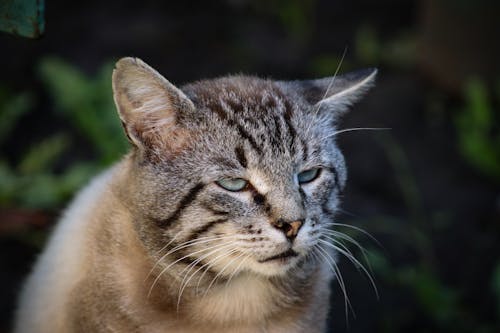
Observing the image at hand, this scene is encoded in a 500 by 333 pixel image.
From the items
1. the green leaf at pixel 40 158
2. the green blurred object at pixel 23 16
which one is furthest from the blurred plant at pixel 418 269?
the green blurred object at pixel 23 16

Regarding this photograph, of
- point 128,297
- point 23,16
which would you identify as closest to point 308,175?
point 128,297

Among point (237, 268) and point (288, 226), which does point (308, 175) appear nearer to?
point (288, 226)

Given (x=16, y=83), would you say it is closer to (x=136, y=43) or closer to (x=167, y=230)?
(x=136, y=43)

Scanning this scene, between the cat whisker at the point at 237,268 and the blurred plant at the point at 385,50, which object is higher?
the cat whisker at the point at 237,268

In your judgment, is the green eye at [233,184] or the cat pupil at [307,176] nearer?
the green eye at [233,184]

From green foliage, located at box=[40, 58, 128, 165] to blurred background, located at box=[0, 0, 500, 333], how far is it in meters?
0.01

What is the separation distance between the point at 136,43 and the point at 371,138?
241cm

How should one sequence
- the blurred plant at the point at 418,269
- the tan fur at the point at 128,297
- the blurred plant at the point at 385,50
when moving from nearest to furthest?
the tan fur at the point at 128,297 < the blurred plant at the point at 418,269 < the blurred plant at the point at 385,50

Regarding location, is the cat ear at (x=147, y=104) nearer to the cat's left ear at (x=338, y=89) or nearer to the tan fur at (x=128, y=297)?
the tan fur at (x=128, y=297)

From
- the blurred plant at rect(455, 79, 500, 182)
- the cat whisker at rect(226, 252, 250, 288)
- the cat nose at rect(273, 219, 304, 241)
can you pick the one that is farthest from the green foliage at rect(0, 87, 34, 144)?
the blurred plant at rect(455, 79, 500, 182)

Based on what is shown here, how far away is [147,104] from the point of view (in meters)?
2.84

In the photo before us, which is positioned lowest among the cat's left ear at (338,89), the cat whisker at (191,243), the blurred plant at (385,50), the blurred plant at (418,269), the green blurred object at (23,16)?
the blurred plant at (418,269)

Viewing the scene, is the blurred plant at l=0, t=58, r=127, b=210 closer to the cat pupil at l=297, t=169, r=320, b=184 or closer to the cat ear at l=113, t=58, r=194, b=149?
the cat ear at l=113, t=58, r=194, b=149

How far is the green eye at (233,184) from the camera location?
2828mm
